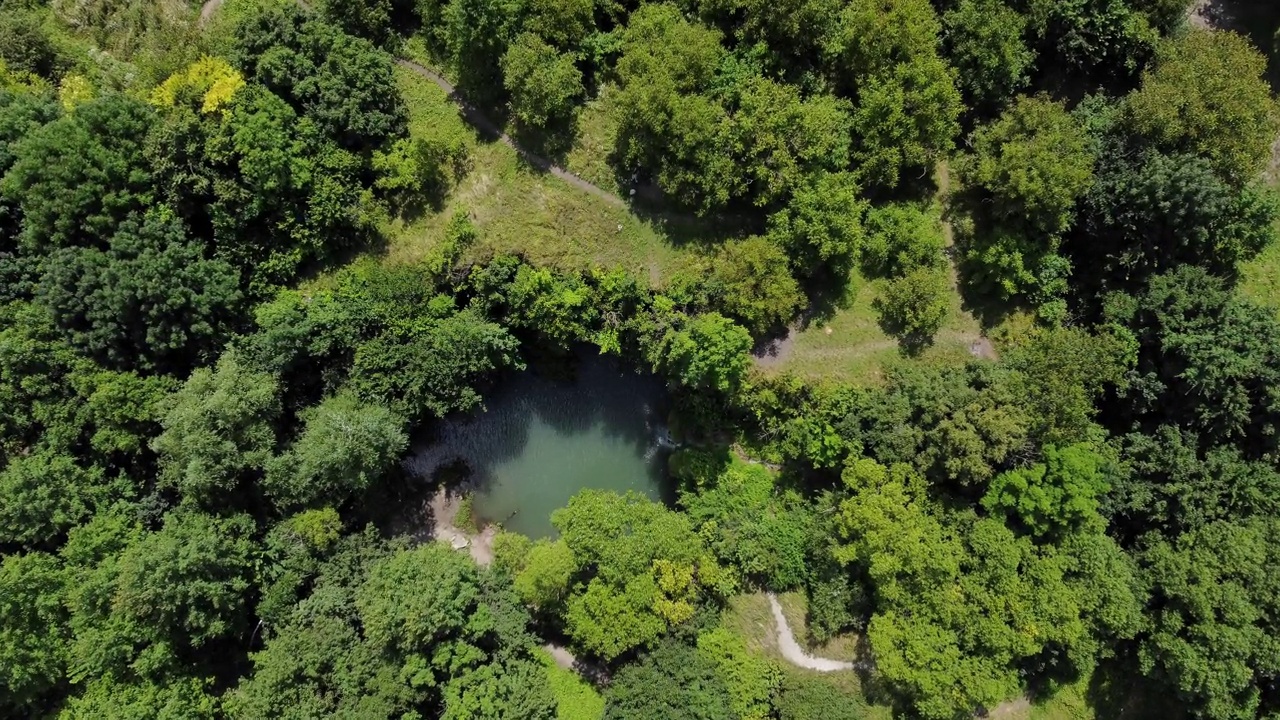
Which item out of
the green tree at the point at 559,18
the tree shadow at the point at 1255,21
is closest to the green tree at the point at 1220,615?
the tree shadow at the point at 1255,21

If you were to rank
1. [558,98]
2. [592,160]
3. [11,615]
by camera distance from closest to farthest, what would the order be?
[11,615] → [558,98] → [592,160]

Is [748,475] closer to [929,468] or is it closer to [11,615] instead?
[929,468]

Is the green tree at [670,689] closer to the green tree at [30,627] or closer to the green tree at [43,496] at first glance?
the green tree at [30,627]

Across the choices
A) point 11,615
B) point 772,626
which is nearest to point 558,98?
point 772,626

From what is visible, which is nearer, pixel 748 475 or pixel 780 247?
pixel 780 247

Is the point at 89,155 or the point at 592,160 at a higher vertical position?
the point at 592,160

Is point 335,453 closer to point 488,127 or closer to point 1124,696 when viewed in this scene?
point 488,127

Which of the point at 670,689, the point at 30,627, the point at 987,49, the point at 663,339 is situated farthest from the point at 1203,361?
the point at 30,627
